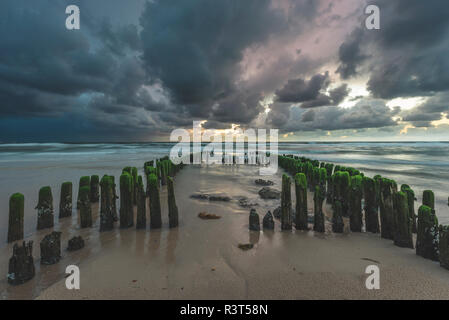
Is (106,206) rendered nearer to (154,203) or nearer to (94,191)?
(154,203)

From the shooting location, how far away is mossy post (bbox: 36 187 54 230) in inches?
222

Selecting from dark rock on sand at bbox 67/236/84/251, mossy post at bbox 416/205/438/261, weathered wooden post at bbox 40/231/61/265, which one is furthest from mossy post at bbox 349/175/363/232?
weathered wooden post at bbox 40/231/61/265

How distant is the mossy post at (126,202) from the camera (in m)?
5.62

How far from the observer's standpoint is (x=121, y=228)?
18.7 feet

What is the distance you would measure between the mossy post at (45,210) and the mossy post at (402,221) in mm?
8836

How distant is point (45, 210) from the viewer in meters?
5.72

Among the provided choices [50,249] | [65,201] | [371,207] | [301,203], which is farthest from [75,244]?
[371,207]

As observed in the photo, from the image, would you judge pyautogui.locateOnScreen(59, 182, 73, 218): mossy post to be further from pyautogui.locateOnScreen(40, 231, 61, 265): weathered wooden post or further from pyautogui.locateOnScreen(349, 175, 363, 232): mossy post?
pyautogui.locateOnScreen(349, 175, 363, 232): mossy post

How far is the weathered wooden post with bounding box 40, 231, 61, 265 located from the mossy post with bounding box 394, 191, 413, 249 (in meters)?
7.32

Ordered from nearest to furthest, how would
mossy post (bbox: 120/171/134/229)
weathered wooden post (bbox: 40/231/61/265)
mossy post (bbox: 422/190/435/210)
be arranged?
weathered wooden post (bbox: 40/231/61/265) → mossy post (bbox: 422/190/435/210) → mossy post (bbox: 120/171/134/229)

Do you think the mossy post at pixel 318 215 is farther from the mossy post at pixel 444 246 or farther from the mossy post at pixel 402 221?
the mossy post at pixel 444 246
